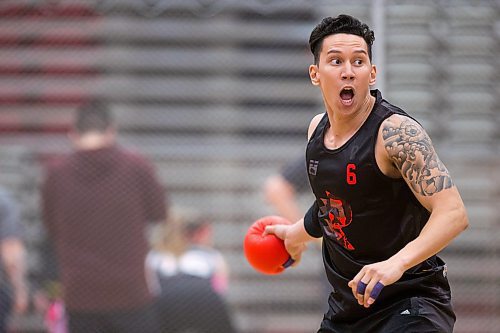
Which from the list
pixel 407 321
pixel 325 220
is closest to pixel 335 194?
pixel 325 220

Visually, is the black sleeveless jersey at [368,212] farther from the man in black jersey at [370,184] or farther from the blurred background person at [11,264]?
the blurred background person at [11,264]

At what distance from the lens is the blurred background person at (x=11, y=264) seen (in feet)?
20.7

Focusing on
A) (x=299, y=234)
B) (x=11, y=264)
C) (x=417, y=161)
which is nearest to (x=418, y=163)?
(x=417, y=161)

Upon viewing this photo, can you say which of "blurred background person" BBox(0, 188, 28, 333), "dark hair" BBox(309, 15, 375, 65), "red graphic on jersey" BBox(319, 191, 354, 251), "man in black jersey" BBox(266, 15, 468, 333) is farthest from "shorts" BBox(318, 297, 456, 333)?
"blurred background person" BBox(0, 188, 28, 333)

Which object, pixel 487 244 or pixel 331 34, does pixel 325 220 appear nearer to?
pixel 331 34

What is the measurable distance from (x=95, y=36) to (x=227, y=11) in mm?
1022

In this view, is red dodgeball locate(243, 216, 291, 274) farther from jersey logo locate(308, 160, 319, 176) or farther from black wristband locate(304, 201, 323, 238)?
jersey logo locate(308, 160, 319, 176)

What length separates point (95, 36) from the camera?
708 cm

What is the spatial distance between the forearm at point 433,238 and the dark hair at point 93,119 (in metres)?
3.63

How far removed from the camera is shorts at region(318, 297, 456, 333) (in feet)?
10.7

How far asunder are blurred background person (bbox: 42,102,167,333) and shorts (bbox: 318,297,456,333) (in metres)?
3.12

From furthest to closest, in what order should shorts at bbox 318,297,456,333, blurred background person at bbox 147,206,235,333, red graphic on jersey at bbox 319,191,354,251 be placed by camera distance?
1. blurred background person at bbox 147,206,235,333
2. red graphic on jersey at bbox 319,191,354,251
3. shorts at bbox 318,297,456,333

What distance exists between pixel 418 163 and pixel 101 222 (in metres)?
3.80

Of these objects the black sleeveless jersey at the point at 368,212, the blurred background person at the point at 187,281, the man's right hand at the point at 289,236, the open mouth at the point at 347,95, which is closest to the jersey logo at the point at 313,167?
the black sleeveless jersey at the point at 368,212
